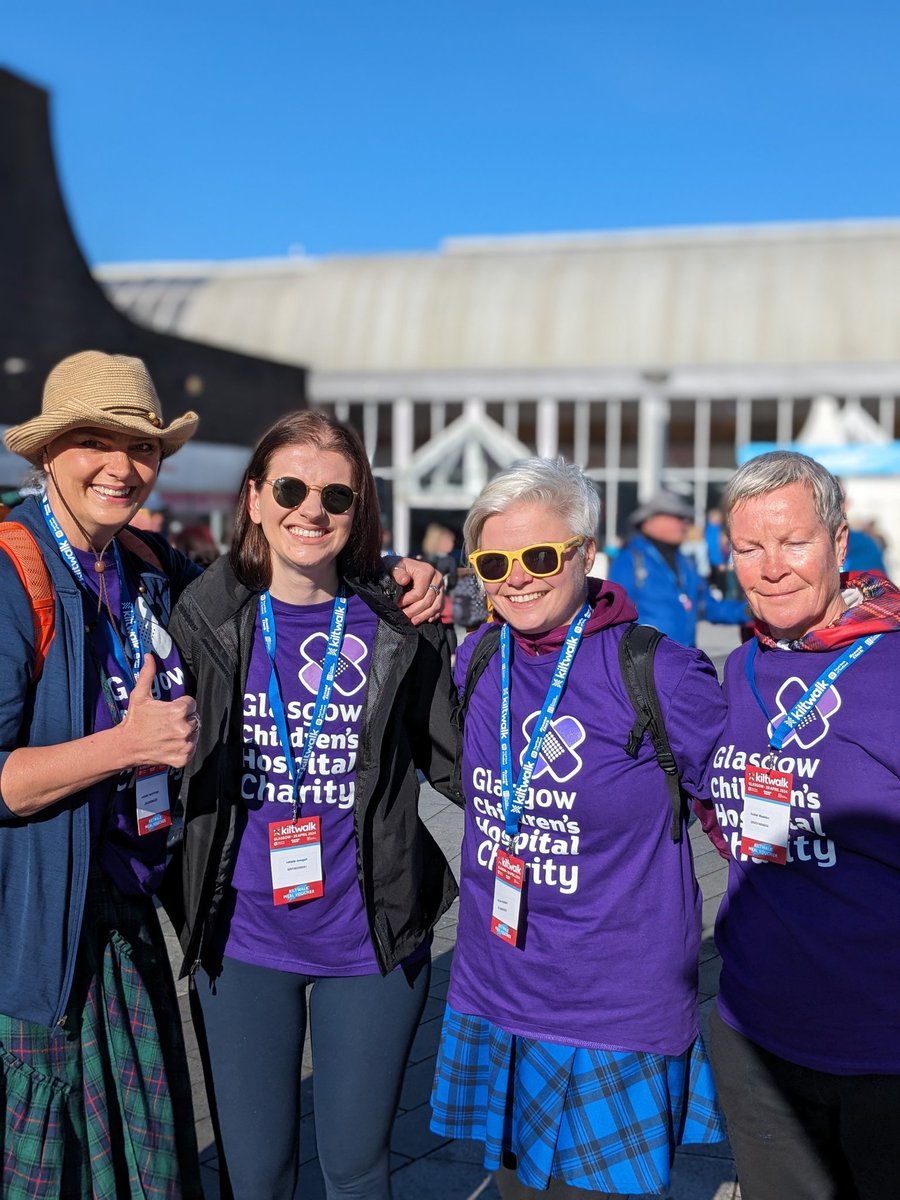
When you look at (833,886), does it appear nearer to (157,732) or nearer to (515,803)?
(515,803)

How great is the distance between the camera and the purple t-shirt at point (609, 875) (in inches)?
91.2

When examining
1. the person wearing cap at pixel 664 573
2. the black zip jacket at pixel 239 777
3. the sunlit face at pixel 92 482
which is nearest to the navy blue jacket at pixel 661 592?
the person wearing cap at pixel 664 573

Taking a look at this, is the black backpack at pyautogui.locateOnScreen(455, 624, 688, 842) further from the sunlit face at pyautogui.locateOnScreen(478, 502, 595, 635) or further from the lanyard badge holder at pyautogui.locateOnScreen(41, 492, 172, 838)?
the lanyard badge holder at pyautogui.locateOnScreen(41, 492, 172, 838)

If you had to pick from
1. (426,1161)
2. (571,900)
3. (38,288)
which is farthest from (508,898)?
(38,288)

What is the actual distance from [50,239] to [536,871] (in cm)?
2126

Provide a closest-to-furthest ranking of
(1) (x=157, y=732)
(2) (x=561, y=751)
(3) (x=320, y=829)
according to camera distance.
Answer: (1) (x=157, y=732) < (2) (x=561, y=751) < (3) (x=320, y=829)

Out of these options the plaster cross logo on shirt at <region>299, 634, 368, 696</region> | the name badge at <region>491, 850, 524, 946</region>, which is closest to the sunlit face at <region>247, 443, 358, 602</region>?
the plaster cross logo on shirt at <region>299, 634, 368, 696</region>

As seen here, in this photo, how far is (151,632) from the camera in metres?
2.49

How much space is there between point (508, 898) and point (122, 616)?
996 millimetres

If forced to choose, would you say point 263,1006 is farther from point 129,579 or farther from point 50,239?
point 50,239

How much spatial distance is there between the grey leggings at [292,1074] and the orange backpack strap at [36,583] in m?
0.80

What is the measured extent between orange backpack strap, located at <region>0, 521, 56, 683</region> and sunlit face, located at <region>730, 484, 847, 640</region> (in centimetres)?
134

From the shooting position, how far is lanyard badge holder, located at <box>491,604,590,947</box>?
2363 millimetres

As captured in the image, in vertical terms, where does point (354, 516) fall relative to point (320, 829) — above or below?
above
